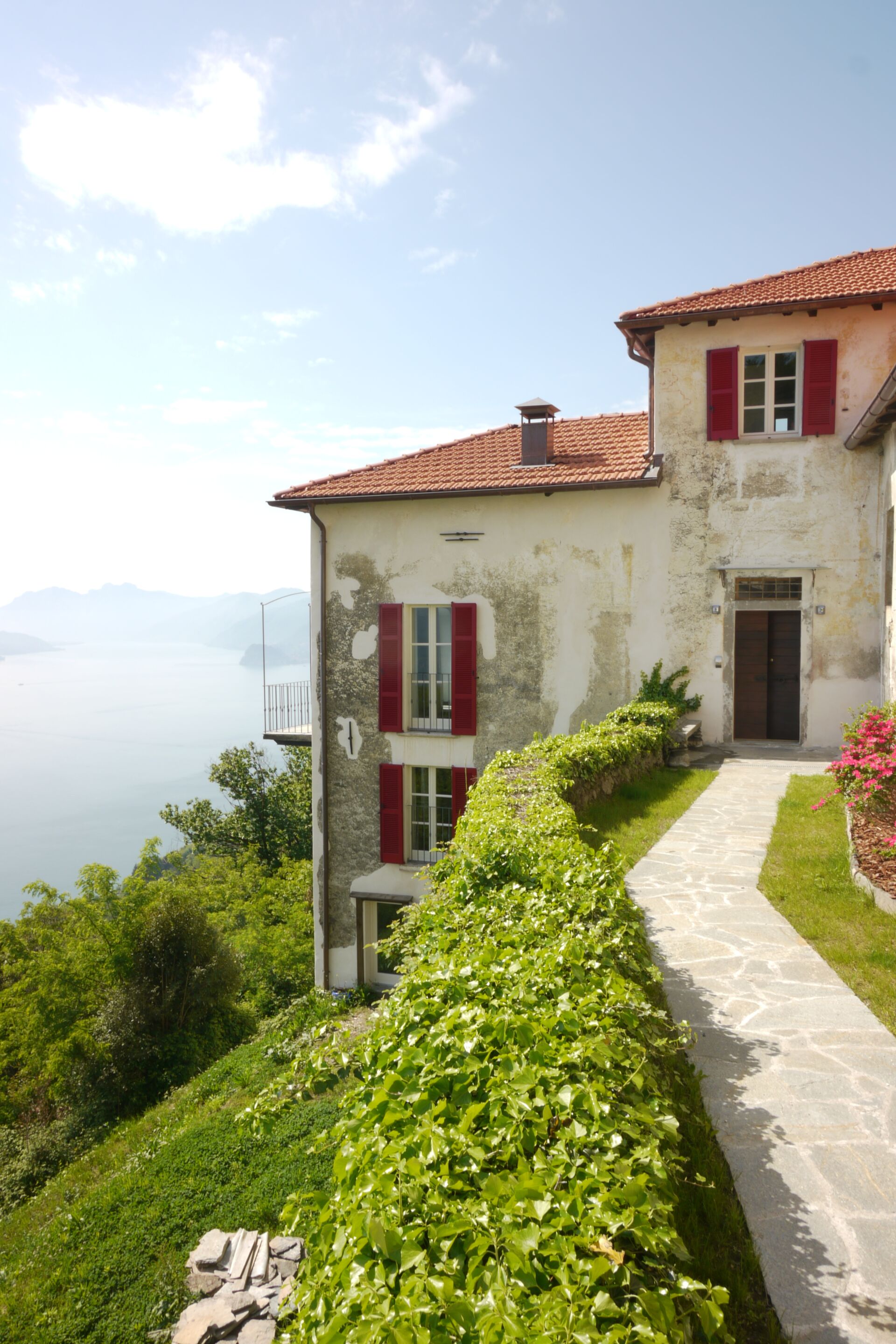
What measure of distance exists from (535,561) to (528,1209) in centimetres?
1301

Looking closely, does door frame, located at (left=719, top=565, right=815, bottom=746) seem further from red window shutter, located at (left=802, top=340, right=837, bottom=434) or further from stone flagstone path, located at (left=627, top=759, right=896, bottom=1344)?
stone flagstone path, located at (left=627, top=759, right=896, bottom=1344)

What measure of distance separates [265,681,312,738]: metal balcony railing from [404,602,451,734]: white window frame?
251cm

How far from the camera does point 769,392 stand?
45.3 feet

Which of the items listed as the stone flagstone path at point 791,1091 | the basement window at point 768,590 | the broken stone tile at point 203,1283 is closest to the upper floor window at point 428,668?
the basement window at point 768,590

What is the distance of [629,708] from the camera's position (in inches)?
494

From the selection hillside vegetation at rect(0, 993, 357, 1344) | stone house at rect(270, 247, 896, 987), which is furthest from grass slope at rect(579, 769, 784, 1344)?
stone house at rect(270, 247, 896, 987)

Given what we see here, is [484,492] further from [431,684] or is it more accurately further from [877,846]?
[877,846]

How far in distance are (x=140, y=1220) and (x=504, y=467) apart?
41.1ft

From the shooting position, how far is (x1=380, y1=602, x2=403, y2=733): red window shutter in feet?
48.6

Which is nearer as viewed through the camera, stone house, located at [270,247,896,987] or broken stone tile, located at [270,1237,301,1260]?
broken stone tile, located at [270,1237,301,1260]

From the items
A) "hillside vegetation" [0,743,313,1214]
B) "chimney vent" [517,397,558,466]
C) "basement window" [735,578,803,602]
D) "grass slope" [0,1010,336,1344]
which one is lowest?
"hillside vegetation" [0,743,313,1214]

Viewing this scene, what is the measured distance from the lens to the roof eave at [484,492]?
13.7 metres

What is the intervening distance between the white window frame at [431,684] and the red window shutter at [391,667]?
223mm

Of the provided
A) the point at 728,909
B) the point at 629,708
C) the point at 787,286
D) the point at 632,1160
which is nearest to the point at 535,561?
the point at 629,708
